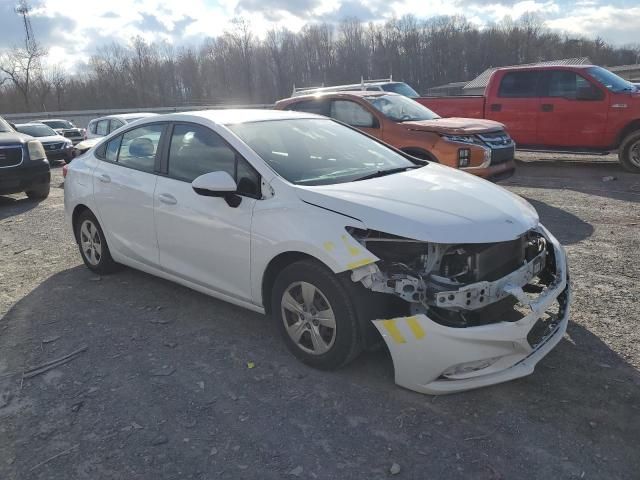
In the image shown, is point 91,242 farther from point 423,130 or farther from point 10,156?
point 10,156

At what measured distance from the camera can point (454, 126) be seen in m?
7.79

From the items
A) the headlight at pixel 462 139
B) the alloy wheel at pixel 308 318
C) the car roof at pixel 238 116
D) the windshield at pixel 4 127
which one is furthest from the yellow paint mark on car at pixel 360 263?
the windshield at pixel 4 127

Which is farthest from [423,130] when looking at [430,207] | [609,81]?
[430,207]

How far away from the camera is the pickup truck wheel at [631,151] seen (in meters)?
9.71

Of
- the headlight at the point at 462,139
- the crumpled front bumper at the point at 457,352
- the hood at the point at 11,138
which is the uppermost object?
the hood at the point at 11,138

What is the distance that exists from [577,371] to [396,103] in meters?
6.39

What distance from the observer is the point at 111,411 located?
300cm

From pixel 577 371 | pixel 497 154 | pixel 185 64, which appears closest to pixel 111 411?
pixel 577 371

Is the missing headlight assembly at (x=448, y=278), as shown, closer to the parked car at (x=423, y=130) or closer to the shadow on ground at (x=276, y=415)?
the shadow on ground at (x=276, y=415)

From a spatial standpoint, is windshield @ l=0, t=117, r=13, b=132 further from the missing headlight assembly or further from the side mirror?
the missing headlight assembly

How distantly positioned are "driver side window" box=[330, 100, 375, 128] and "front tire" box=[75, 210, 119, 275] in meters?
4.69

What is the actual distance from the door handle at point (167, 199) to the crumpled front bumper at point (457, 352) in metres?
1.95

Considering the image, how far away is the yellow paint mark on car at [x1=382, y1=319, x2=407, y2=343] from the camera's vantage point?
2842 mm

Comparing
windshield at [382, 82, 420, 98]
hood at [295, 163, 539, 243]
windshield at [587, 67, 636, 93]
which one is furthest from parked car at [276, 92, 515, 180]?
windshield at [382, 82, 420, 98]
